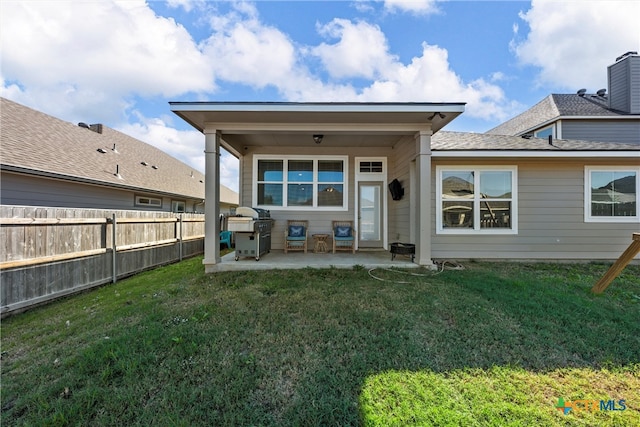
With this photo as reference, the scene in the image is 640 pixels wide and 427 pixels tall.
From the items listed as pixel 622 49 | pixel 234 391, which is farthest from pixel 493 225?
pixel 622 49

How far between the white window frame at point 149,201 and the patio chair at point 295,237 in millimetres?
6795

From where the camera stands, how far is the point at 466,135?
7.37m

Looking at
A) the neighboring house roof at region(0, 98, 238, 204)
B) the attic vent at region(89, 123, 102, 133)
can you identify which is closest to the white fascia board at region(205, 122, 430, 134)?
the neighboring house roof at region(0, 98, 238, 204)

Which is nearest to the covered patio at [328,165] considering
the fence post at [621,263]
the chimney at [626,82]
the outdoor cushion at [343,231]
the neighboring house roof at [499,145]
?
the outdoor cushion at [343,231]

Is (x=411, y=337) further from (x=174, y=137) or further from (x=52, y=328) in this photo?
(x=174, y=137)

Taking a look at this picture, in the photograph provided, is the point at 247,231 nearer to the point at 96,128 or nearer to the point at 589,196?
the point at 589,196

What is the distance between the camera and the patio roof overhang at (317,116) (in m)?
4.33

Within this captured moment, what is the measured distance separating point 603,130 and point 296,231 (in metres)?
13.6

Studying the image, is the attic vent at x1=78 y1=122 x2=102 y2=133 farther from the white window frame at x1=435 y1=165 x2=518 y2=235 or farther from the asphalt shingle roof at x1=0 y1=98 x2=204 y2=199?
the white window frame at x1=435 y1=165 x2=518 y2=235

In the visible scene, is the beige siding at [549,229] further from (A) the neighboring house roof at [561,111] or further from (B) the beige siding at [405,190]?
(A) the neighboring house roof at [561,111]

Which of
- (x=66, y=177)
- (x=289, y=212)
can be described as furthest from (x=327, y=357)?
(x=66, y=177)

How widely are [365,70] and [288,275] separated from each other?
885 centimetres

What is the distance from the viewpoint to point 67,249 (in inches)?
164

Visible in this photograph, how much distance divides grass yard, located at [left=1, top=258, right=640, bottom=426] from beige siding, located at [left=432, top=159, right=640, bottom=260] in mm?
2096
